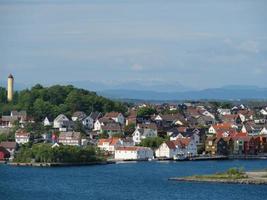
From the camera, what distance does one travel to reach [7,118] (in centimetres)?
3566

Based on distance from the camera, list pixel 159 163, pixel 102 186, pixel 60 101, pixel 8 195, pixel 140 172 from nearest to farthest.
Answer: pixel 8 195, pixel 102 186, pixel 140 172, pixel 159 163, pixel 60 101

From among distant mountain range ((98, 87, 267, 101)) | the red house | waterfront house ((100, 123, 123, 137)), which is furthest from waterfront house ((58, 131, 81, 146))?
distant mountain range ((98, 87, 267, 101))

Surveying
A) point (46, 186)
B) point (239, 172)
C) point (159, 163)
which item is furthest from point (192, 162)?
point (46, 186)

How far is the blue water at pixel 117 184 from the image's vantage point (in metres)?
19.6

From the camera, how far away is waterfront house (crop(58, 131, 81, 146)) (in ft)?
103

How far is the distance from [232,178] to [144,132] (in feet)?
35.0

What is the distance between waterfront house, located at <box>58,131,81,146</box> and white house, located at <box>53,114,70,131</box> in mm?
1915

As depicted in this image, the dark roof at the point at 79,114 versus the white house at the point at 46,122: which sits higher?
the dark roof at the point at 79,114

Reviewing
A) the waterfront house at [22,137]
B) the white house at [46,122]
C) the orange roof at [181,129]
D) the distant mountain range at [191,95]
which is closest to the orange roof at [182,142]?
the orange roof at [181,129]

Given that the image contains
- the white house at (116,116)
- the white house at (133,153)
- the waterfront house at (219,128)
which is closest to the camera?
the white house at (133,153)

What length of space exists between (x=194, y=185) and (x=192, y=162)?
23.9 feet

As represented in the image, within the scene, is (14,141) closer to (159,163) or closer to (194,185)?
(159,163)

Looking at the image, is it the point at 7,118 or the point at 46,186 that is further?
the point at 7,118

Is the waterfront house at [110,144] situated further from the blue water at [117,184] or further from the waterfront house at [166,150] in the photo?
the blue water at [117,184]
